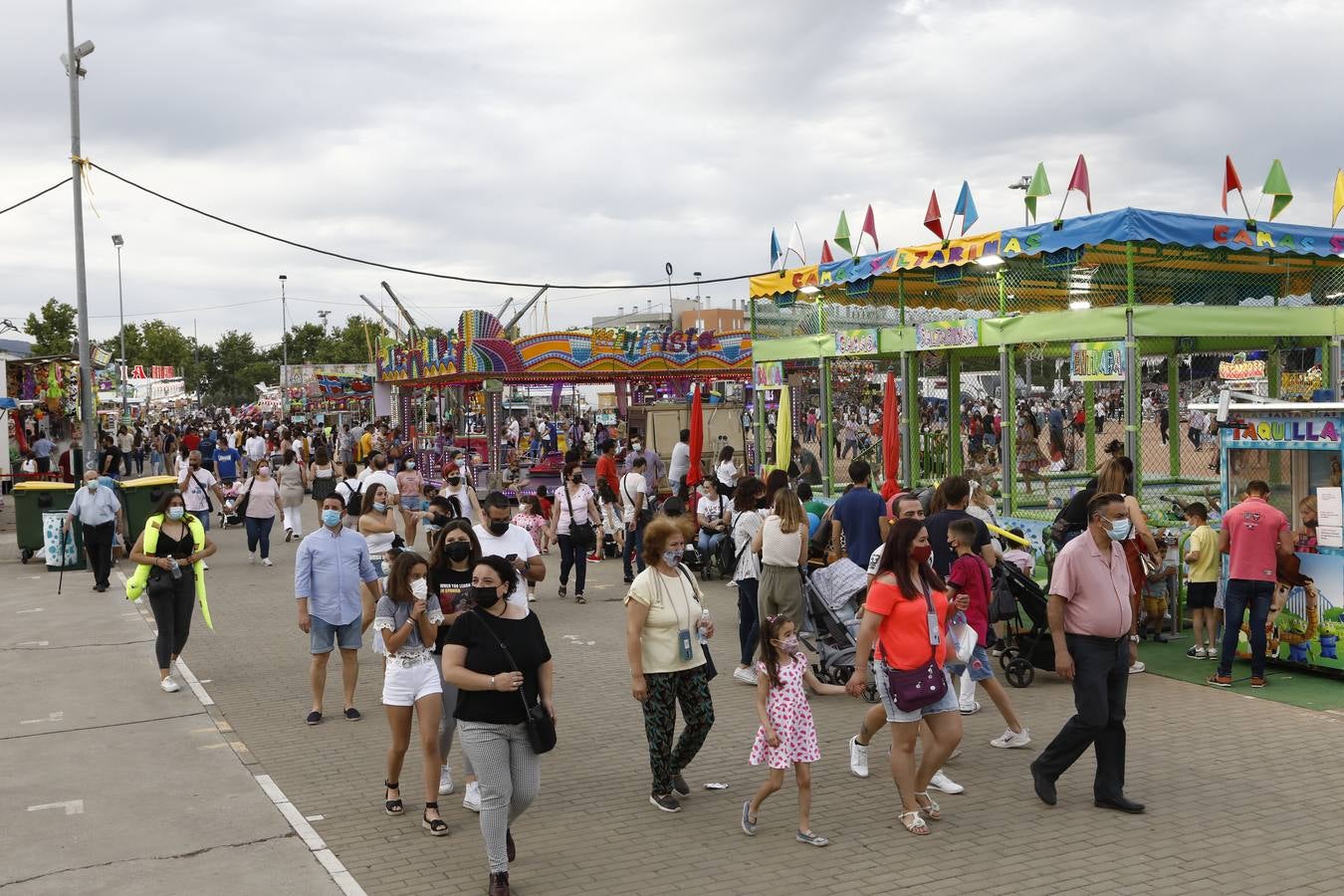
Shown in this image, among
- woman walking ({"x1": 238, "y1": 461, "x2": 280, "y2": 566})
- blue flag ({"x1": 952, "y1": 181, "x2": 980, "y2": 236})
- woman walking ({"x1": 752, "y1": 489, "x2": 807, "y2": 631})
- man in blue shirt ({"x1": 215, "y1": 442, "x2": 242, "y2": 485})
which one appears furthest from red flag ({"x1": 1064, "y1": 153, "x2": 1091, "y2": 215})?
man in blue shirt ({"x1": 215, "y1": 442, "x2": 242, "y2": 485})

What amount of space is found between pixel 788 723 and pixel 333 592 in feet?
12.3

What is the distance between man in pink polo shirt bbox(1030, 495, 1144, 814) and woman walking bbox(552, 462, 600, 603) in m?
7.42

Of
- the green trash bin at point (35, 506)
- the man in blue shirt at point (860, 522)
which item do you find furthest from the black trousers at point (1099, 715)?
the green trash bin at point (35, 506)

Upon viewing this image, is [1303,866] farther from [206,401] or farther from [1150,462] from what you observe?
[206,401]

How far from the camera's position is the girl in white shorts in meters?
6.36

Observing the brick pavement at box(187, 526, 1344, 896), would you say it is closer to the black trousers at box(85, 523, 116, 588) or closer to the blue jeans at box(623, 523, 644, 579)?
the blue jeans at box(623, 523, 644, 579)

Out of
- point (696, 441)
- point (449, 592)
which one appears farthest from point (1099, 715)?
point (696, 441)

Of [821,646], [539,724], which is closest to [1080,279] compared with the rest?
[821,646]

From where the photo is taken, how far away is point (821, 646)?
9.20 meters

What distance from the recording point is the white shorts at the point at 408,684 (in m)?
6.42

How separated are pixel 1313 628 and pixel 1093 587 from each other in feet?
13.4

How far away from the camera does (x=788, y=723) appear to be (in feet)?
19.5

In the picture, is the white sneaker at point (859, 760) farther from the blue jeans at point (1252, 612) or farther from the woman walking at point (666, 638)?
the blue jeans at point (1252, 612)

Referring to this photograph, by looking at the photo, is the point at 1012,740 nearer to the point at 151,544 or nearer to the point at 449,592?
the point at 449,592
